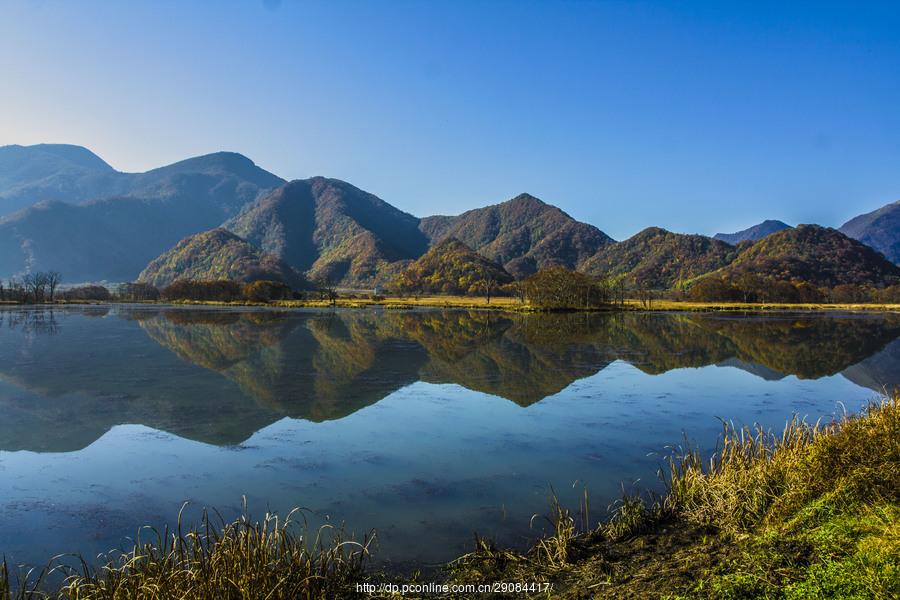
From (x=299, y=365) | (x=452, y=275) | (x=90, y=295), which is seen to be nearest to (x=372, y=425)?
(x=299, y=365)

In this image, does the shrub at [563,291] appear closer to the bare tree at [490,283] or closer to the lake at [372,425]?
the lake at [372,425]

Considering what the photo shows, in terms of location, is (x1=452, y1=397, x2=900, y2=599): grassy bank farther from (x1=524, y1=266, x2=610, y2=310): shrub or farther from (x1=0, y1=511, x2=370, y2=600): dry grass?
(x1=524, y1=266, x2=610, y2=310): shrub

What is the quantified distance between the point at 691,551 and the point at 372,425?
9222 mm

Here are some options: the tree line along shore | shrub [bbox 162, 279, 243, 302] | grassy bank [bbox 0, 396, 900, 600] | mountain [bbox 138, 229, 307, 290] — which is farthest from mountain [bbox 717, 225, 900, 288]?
grassy bank [bbox 0, 396, 900, 600]

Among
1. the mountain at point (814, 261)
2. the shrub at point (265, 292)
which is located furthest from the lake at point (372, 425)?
the mountain at point (814, 261)

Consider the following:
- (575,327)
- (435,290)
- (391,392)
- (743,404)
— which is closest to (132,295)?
(435,290)

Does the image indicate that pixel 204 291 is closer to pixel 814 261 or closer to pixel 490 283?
pixel 490 283

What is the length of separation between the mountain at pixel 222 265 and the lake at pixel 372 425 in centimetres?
13695

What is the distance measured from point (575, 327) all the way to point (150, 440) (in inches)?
1559

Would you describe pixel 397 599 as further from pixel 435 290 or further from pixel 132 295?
pixel 435 290

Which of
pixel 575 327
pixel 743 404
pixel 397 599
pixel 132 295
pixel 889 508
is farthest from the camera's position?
pixel 132 295

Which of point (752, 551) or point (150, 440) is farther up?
point (752, 551)

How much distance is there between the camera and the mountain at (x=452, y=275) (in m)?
153

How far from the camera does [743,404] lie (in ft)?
55.6
